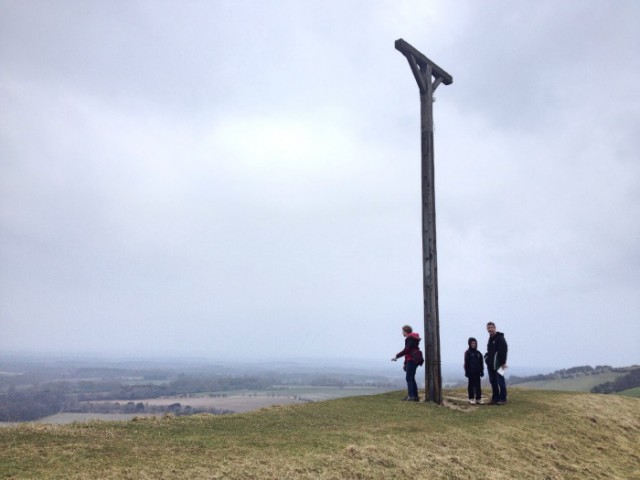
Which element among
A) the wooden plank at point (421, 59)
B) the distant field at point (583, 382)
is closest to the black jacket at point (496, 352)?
the wooden plank at point (421, 59)

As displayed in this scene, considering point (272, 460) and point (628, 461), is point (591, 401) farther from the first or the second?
point (272, 460)

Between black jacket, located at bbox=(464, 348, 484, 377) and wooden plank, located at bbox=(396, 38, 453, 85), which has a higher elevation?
wooden plank, located at bbox=(396, 38, 453, 85)

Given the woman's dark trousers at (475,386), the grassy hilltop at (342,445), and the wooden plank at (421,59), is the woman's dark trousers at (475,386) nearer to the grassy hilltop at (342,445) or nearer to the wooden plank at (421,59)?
the grassy hilltop at (342,445)

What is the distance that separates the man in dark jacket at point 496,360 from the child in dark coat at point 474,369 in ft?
1.19

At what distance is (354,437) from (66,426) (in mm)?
6456

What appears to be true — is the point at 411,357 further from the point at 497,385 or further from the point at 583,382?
the point at 583,382

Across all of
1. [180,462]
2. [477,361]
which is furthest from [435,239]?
[180,462]

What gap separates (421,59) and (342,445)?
1462 cm

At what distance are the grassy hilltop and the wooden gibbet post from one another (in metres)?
1.49

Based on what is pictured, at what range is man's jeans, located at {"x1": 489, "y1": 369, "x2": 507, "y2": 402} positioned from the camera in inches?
674

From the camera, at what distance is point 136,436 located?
33.5 ft

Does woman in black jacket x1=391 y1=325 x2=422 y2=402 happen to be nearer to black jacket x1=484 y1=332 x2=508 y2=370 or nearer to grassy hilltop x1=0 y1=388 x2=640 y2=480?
grassy hilltop x1=0 y1=388 x2=640 y2=480

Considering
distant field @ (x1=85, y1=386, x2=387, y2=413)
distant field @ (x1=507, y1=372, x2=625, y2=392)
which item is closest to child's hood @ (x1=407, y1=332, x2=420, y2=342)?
distant field @ (x1=85, y1=386, x2=387, y2=413)

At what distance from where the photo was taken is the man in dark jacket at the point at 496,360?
1688 centimetres
